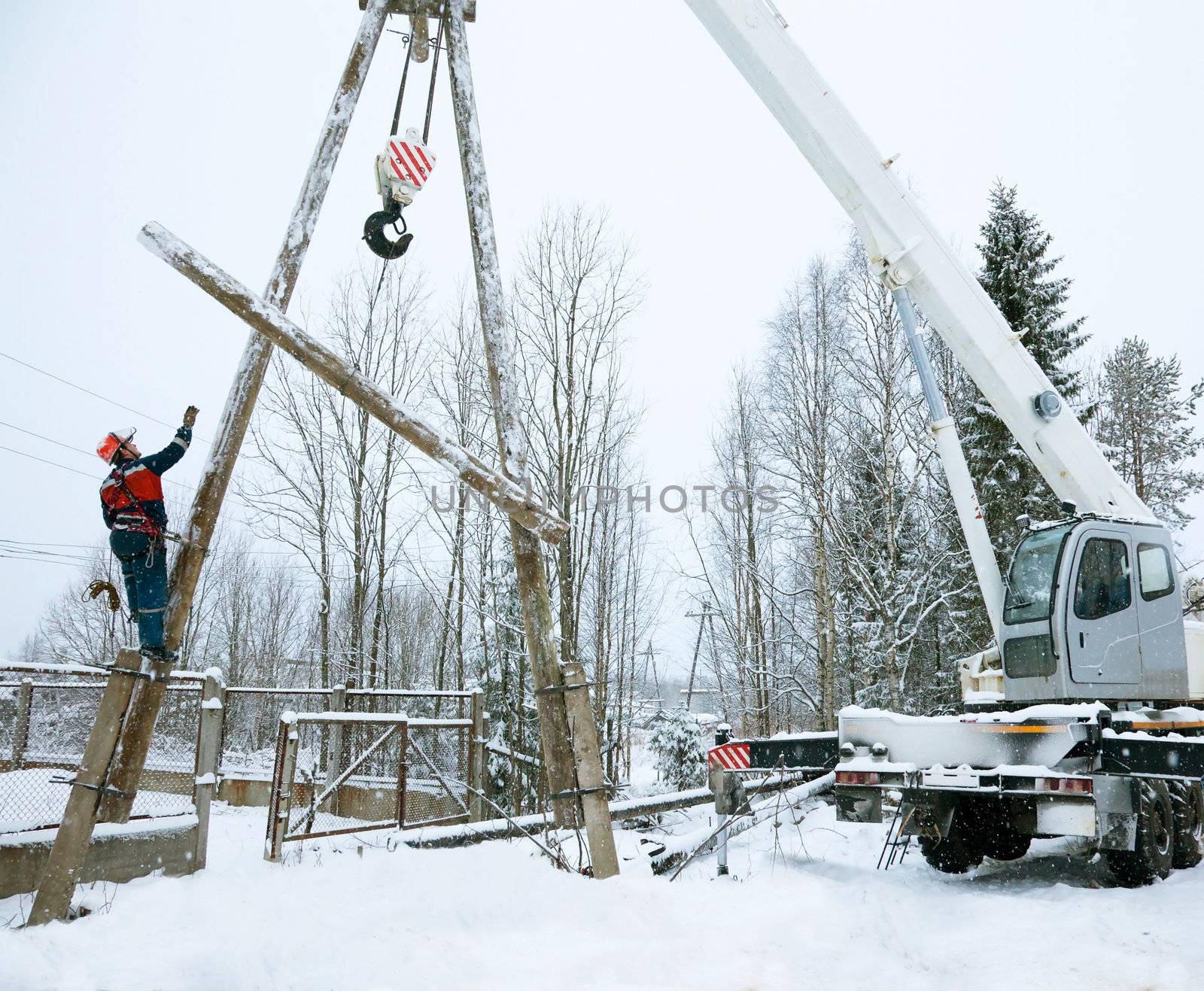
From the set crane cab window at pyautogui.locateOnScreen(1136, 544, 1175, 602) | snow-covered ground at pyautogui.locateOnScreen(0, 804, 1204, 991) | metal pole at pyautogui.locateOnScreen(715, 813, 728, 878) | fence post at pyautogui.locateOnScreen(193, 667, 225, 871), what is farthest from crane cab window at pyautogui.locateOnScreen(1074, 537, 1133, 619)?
fence post at pyautogui.locateOnScreen(193, 667, 225, 871)

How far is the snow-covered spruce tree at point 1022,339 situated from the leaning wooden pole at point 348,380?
15.7 metres

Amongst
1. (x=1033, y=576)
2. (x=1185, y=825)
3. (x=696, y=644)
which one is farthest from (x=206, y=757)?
(x=696, y=644)

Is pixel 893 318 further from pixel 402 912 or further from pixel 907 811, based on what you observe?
pixel 402 912

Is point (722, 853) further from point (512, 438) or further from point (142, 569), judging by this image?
point (142, 569)

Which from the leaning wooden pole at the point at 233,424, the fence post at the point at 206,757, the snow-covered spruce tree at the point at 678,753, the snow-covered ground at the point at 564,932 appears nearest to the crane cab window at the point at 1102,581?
the snow-covered ground at the point at 564,932

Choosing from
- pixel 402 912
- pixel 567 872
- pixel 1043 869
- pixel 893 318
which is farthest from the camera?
pixel 893 318

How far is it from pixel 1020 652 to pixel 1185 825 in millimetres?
2029

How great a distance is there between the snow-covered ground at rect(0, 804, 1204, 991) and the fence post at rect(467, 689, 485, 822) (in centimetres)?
379

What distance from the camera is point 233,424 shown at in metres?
5.09

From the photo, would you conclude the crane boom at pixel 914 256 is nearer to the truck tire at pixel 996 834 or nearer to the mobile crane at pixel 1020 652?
the mobile crane at pixel 1020 652

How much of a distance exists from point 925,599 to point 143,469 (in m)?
16.3

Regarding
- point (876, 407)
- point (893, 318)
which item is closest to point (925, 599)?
point (876, 407)

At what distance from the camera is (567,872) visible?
4887 millimetres

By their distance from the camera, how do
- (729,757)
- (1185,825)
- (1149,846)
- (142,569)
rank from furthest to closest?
1. (1185,825)
2. (729,757)
3. (1149,846)
4. (142,569)
